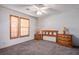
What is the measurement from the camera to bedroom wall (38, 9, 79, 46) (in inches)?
90.4

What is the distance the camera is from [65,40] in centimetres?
235

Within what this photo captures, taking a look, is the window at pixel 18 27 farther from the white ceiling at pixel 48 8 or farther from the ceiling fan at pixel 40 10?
the ceiling fan at pixel 40 10

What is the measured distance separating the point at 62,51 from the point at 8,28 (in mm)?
1217

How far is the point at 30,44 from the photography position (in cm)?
241

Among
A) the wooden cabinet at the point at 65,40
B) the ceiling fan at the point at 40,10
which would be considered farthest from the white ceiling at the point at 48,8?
the wooden cabinet at the point at 65,40

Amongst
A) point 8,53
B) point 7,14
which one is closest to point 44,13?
point 7,14

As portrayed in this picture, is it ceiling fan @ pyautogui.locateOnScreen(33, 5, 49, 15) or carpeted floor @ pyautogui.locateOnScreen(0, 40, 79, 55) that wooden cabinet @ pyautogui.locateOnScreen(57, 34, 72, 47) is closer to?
carpeted floor @ pyautogui.locateOnScreen(0, 40, 79, 55)

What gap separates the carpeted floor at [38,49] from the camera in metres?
2.30

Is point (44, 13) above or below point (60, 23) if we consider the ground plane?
above

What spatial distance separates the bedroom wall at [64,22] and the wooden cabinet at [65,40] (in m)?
0.10

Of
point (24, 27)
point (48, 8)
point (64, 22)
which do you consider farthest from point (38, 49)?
point (48, 8)

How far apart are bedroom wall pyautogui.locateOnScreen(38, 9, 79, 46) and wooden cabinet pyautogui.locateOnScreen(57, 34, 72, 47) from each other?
0.33 ft

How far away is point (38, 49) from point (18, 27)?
0.64 metres
